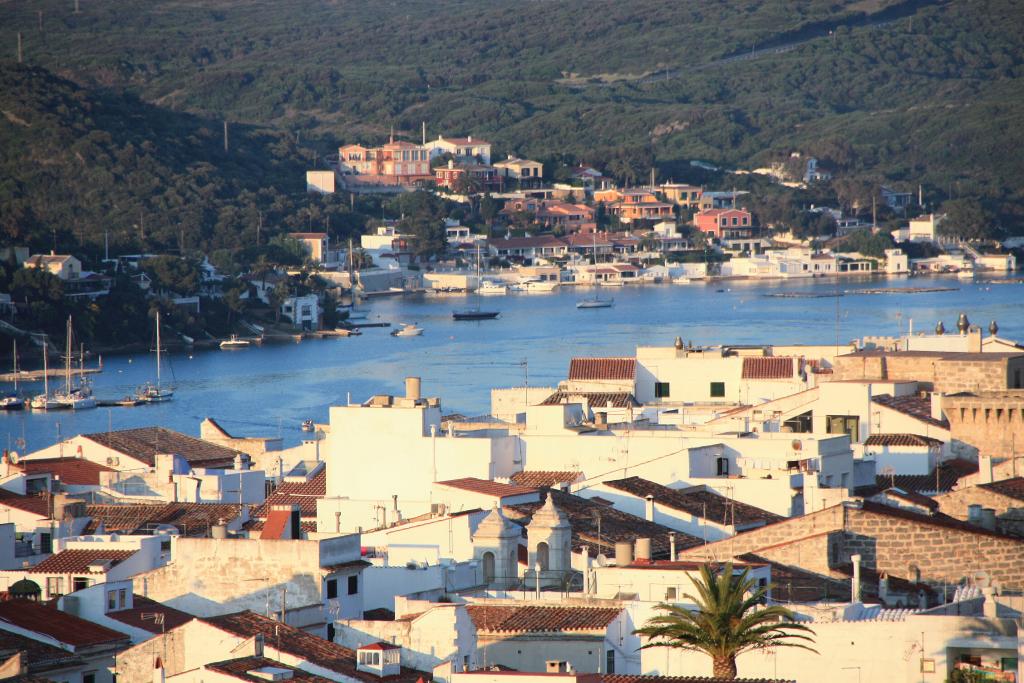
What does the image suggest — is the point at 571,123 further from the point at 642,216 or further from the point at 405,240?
the point at 405,240

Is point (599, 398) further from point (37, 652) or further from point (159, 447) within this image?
point (37, 652)

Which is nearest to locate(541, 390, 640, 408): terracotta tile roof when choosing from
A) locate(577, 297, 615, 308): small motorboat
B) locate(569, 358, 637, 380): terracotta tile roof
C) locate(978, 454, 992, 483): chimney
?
locate(569, 358, 637, 380): terracotta tile roof

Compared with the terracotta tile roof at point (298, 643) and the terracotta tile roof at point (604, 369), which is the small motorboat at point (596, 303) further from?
the terracotta tile roof at point (298, 643)

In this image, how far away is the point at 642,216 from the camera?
383 feet

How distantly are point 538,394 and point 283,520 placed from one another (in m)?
11.9

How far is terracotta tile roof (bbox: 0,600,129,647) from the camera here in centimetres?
946

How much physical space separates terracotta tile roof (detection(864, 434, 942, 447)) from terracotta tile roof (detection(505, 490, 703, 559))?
3708 millimetres

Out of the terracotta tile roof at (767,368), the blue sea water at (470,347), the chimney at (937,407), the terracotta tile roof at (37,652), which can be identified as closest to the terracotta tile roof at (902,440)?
the chimney at (937,407)

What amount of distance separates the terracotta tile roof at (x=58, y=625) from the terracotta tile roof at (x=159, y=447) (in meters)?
8.31

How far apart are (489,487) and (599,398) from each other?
26.7 ft

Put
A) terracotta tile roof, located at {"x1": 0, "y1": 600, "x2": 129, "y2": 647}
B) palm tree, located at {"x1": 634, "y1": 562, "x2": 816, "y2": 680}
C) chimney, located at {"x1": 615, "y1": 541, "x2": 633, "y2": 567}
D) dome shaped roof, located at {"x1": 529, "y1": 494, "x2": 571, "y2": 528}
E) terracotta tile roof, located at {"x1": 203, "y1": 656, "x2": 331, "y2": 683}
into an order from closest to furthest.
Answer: palm tree, located at {"x1": 634, "y1": 562, "x2": 816, "y2": 680} → terracotta tile roof, located at {"x1": 203, "y1": 656, "x2": 331, "y2": 683} → terracotta tile roof, located at {"x1": 0, "y1": 600, "x2": 129, "y2": 647} → chimney, located at {"x1": 615, "y1": 541, "x2": 633, "y2": 567} → dome shaped roof, located at {"x1": 529, "y1": 494, "x2": 571, "y2": 528}

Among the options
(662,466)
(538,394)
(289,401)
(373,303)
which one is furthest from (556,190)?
(662,466)

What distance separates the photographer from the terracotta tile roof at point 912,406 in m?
16.9

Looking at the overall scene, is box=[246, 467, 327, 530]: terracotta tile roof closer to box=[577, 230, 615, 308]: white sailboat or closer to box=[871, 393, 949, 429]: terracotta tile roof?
box=[871, 393, 949, 429]: terracotta tile roof
